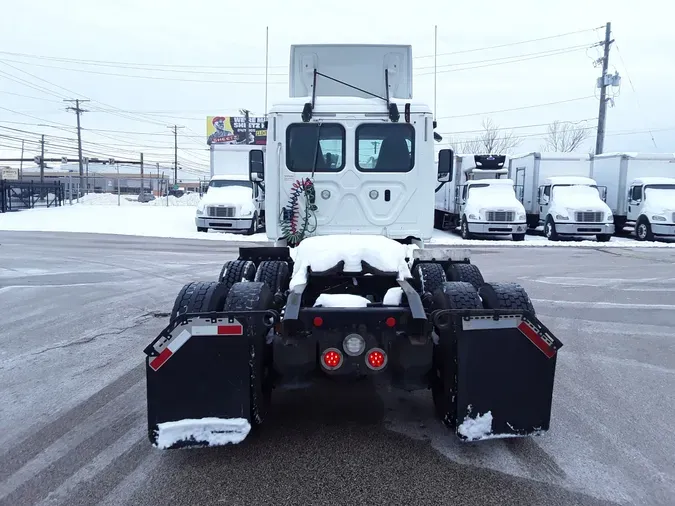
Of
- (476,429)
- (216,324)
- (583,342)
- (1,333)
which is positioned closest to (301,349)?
(216,324)

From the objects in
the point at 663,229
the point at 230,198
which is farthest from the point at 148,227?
the point at 663,229

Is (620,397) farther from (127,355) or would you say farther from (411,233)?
(127,355)

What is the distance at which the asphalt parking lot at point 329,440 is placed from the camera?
148 inches

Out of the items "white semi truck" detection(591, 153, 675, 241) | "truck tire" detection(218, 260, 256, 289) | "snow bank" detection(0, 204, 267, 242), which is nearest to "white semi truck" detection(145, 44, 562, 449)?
"truck tire" detection(218, 260, 256, 289)

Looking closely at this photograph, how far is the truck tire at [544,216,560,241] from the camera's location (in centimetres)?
2343

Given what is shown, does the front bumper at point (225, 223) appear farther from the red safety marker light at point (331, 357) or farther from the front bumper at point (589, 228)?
the red safety marker light at point (331, 357)

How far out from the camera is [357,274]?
195 inches

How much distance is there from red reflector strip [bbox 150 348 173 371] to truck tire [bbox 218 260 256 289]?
2.34 meters

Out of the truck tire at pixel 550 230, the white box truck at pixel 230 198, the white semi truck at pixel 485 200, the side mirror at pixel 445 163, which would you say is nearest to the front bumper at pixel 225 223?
the white box truck at pixel 230 198

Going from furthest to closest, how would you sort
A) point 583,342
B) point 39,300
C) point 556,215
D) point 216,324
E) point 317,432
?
point 556,215 → point 39,300 → point 583,342 → point 317,432 → point 216,324

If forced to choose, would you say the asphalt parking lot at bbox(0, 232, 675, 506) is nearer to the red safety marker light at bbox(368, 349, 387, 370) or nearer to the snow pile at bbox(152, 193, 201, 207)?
the red safety marker light at bbox(368, 349, 387, 370)

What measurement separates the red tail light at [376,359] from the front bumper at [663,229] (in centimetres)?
2226

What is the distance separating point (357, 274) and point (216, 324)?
1.40 metres

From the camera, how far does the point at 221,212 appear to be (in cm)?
2397
